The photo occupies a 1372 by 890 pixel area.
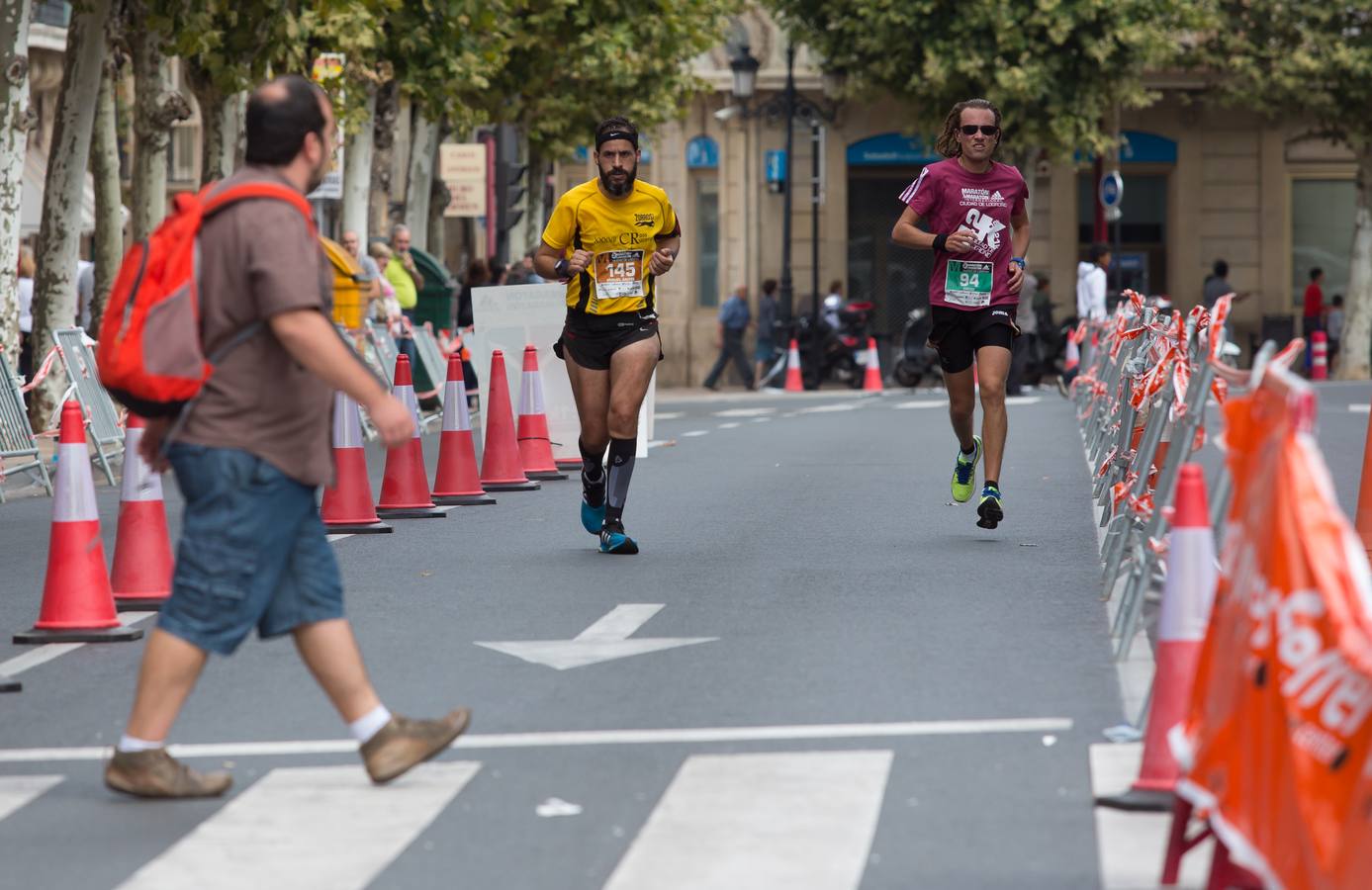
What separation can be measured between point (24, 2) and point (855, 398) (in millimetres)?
16334

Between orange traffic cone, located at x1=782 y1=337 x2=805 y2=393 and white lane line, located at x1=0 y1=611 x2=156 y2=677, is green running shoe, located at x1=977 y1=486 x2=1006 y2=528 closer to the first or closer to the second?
white lane line, located at x1=0 y1=611 x2=156 y2=677


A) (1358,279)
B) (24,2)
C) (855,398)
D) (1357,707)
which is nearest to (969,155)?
(1357,707)

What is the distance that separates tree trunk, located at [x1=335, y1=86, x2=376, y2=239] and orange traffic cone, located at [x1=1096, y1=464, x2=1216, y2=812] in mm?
25343

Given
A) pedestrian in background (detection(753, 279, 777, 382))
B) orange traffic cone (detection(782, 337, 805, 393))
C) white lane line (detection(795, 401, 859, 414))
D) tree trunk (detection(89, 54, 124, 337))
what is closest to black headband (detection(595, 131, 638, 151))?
tree trunk (detection(89, 54, 124, 337))

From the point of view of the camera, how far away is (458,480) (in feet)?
48.3

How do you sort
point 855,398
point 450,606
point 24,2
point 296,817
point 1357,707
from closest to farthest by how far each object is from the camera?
point 1357,707
point 296,817
point 450,606
point 24,2
point 855,398

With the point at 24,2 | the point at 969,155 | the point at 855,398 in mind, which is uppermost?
the point at 24,2

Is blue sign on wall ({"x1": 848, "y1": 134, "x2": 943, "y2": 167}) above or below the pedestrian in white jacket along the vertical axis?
above

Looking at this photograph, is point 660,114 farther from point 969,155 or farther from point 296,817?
point 296,817

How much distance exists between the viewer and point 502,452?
1580 cm

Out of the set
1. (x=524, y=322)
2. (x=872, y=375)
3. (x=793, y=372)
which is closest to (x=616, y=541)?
(x=524, y=322)

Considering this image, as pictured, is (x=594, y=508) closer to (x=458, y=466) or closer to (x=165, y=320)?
(x=458, y=466)

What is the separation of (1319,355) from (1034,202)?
22.1 ft

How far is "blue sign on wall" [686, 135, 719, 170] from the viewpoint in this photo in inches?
1849
